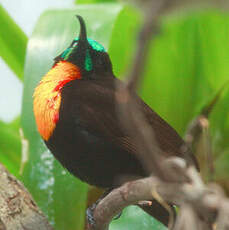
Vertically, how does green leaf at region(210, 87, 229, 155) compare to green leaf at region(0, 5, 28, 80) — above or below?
below

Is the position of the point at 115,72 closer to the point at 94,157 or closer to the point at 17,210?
the point at 94,157

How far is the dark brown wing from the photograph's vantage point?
3.29ft

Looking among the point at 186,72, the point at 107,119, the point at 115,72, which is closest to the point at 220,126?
the point at 186,72

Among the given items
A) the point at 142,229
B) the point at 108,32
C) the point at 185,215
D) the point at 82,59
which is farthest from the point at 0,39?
the point at 185,215

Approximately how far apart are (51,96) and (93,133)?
0.40 ft

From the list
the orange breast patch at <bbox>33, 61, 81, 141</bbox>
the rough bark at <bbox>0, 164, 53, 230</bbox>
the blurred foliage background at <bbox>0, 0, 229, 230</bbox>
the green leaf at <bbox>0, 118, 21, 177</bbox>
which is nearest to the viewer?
the rough bark at <bbox>0, 164, 53, 230</bbox>

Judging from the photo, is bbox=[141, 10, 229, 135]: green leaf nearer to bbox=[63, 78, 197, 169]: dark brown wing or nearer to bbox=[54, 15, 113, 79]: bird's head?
bbox=[54, 15, 113, 79]: bird's head

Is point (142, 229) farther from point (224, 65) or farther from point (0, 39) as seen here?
point (0, 39)

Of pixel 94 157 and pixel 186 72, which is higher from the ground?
pixel 94 157

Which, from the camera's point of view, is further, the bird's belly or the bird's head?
the bird's head

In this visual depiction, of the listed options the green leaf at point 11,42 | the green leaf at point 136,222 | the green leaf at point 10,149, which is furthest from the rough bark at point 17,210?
the green leaf at point 11,42

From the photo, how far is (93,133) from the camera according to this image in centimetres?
102

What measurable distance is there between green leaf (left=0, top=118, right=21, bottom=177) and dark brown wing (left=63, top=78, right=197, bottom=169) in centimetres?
57

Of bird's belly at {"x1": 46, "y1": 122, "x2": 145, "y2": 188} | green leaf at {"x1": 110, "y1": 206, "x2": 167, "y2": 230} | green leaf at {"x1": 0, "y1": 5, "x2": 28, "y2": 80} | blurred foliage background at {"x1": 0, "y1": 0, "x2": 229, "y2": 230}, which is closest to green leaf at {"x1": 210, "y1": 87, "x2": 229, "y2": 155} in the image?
blurred foliage background at {"x1": 0, "y1": 0, "x2": 229, "y2": 230}
